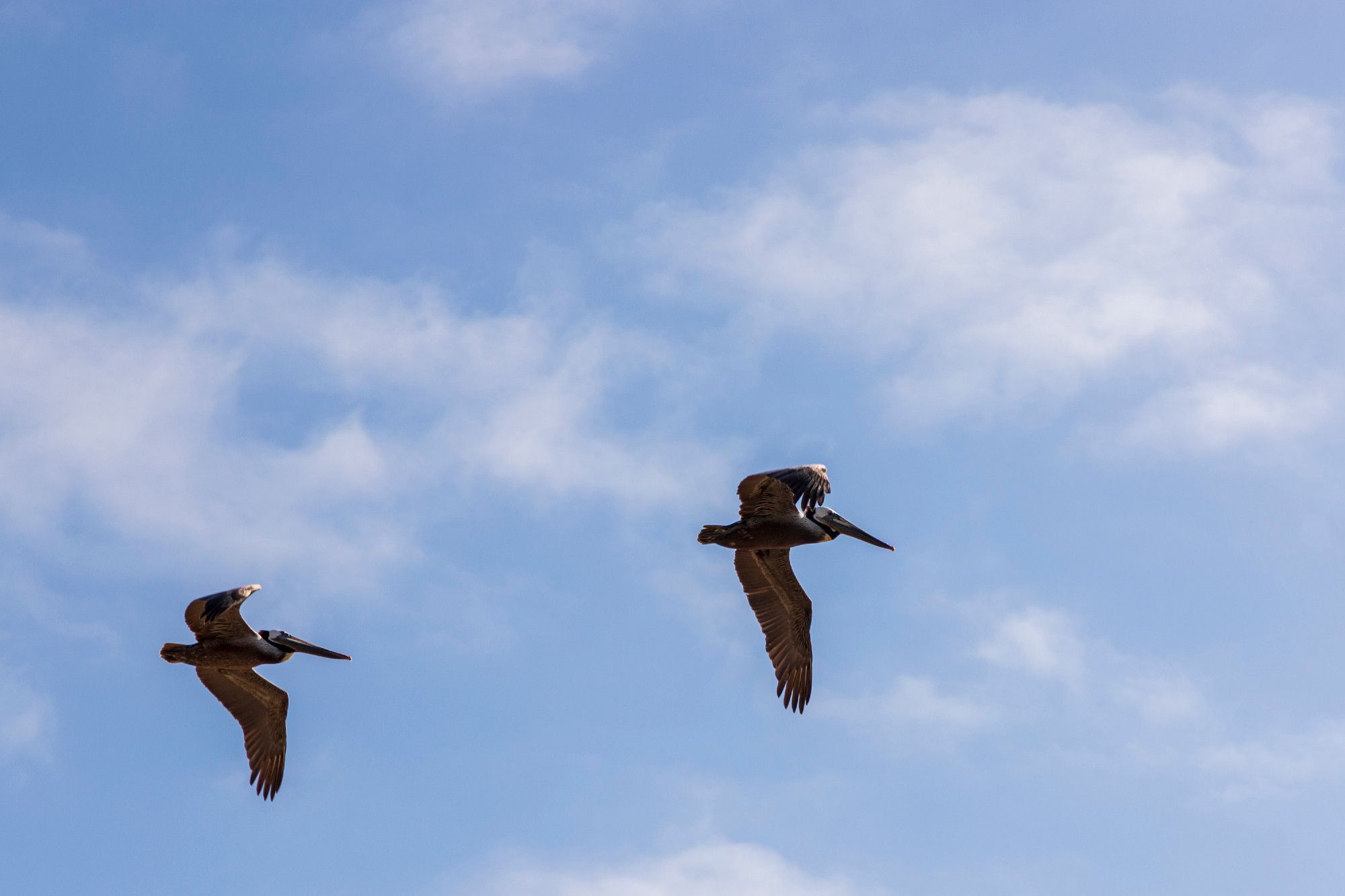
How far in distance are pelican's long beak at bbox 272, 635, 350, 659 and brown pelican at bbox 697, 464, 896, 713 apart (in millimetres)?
6277

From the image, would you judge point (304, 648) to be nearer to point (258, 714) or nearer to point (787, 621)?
point (258, 714)

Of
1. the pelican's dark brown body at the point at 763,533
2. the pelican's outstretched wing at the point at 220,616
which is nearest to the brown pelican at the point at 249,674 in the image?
the pelican's outstretched wing at the point at 220,616

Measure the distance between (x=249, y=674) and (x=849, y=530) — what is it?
10.1 m

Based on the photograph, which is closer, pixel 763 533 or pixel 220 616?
pixel 220 616

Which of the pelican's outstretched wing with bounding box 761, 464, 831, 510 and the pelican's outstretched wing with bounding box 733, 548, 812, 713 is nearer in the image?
the pelican's outstretched wing with bounding box 761, 464, 831, 510

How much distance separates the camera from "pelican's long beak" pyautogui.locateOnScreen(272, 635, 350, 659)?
2522 cm

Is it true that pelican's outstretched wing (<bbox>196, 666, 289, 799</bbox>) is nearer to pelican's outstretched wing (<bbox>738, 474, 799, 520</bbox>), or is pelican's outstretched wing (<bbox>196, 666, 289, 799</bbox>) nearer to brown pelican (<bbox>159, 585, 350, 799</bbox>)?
brown pelican (<bbox>159, 585, 350, 799</bbox>)

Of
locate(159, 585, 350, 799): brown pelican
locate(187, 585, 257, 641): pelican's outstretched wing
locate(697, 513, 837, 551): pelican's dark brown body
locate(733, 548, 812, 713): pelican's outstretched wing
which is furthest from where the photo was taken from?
locate(733, 548, 812, 713): pelican's outstretched wing

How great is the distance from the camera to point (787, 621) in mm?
26625

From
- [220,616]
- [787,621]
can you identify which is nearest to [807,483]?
[787,621]

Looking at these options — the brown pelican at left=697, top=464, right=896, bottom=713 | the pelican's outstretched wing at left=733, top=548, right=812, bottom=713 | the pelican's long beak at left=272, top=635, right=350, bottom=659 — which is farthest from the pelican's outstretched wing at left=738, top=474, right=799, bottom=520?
the pelican's long beak at left=272, top=635, right=350, bottom=659

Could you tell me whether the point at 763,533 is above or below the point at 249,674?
above

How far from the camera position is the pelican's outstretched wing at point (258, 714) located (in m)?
A: 25.6

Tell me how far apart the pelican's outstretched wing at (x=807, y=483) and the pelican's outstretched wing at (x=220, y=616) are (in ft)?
25.7
